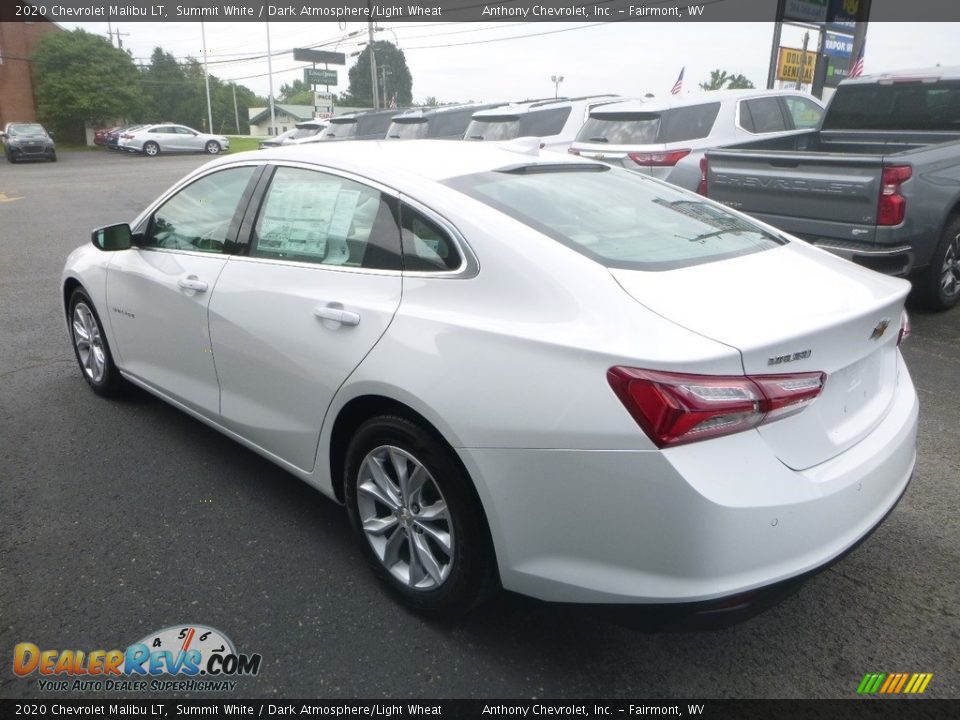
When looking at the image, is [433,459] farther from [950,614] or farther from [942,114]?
[942,114]

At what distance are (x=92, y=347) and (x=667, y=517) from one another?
4.01 meters

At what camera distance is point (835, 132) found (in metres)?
8.20

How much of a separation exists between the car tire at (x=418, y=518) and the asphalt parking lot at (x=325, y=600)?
0.50 ft

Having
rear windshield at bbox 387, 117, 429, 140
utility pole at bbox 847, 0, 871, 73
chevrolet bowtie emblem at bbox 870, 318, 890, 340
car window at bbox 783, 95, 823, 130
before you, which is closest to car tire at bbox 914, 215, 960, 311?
chevrolet bowtie emblem at bbox 870, 318, 890, 340

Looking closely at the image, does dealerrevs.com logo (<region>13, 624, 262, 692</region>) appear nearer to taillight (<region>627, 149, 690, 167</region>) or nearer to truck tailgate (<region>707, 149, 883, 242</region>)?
truck tailgate (<region>707, 149, 883, 242</region>)

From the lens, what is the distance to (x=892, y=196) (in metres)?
5.53

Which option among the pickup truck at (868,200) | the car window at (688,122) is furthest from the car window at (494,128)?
the pickup truck at (868,200)

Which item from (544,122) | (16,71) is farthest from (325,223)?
(16,71)

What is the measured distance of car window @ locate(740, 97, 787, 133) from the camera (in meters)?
10.2

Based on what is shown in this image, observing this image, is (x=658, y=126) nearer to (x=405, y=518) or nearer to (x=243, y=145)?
(x=405, y=518)

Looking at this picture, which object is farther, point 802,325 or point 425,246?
point 425,246

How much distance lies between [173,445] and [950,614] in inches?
142

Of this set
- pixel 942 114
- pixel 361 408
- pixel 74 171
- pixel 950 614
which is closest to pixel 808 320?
pixel 950 614

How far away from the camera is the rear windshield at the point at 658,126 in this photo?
981 centimetres
